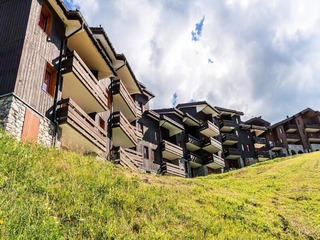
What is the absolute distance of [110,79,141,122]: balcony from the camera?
24250 millimetres

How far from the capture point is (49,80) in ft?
52.9

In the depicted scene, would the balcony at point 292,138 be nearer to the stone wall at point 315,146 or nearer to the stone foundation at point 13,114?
the stone wall at point 315,146

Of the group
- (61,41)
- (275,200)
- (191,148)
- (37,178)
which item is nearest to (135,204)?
(37,178)

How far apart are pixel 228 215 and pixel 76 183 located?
5.94 metres

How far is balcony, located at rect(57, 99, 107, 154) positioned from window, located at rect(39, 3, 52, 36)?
433 cm

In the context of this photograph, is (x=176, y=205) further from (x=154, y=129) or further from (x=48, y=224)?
(x=154, y=129)

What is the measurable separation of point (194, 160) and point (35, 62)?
2960cm

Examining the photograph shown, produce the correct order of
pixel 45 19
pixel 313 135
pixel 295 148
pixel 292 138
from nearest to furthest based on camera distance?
pixel 45 19
pixel 295 148
pixel 292 138
pixel 313 135

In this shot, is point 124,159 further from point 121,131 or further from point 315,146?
point 315,146

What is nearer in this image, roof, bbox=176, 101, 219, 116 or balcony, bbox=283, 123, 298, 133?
roof, bbox=176, 101, 219, 116

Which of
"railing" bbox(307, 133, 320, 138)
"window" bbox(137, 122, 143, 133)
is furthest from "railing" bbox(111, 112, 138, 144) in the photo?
"railing" bbox(307, 133, 320, 138)

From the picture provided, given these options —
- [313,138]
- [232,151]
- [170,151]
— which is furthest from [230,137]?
[313,138]

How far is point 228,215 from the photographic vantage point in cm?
1095

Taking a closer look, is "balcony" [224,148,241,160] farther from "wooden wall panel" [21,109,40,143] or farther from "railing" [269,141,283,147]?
"wooden wall panel" [21,109,40,143]
